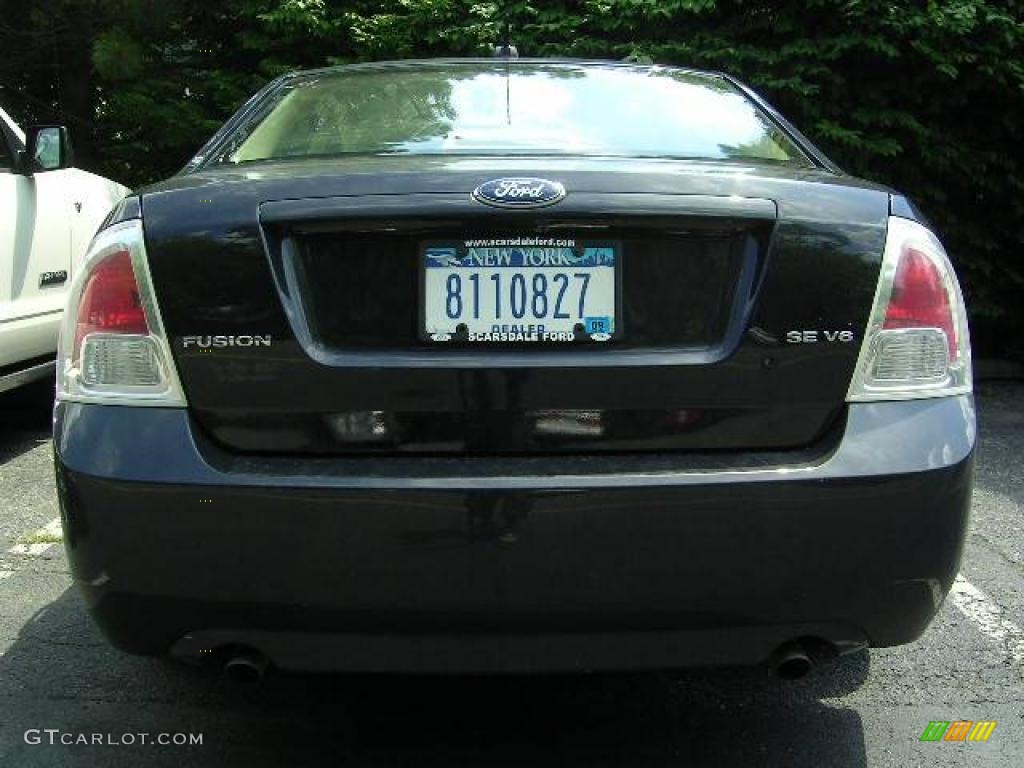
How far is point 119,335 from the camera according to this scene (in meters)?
2.12

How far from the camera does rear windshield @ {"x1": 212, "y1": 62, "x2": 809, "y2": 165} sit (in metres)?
2.57

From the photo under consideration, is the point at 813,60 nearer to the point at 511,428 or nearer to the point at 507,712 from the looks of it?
the point at 507,712

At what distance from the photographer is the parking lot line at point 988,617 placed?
3115 millimetres

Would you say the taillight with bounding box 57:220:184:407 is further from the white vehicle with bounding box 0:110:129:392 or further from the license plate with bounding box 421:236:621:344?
the white vehicle with bounding box 0:110:129:392

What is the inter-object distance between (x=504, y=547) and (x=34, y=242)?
13.0 ft

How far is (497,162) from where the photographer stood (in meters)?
2.23

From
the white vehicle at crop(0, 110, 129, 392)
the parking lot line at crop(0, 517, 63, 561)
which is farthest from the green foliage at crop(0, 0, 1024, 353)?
the parking lot line at crop(0, 517, 63, 561)

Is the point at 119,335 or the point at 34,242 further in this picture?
the point at 34,242

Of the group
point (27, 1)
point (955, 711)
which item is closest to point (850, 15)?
point (955, 711)

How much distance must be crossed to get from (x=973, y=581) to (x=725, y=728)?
141cm

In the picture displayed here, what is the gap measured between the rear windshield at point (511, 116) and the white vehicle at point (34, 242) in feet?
7.24

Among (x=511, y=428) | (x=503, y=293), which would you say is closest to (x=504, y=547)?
(x=511, y=428)

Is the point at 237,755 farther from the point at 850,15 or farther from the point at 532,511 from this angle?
the point at 850,15

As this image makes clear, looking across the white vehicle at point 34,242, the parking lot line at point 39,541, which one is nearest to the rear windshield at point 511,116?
the parking lot line at point 39,541
